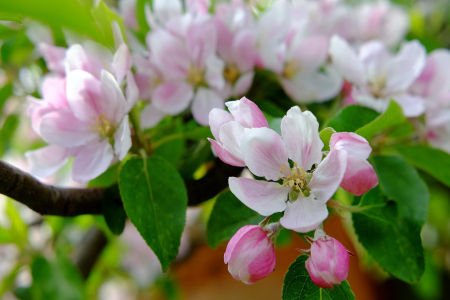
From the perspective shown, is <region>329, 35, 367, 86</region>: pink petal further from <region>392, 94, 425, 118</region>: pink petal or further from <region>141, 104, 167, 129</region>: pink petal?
<region>141, 104, 167, 129</region>: pink petal

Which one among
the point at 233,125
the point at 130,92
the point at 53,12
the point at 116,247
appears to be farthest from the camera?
the point at 116,247

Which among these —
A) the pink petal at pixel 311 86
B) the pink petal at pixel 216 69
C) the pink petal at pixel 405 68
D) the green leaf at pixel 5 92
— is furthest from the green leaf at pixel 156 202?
the green leaf at pixel 5 92

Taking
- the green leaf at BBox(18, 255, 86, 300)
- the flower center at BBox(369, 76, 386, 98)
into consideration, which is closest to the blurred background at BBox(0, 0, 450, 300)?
the green leaf at BBox(18, 255, 86, 300)

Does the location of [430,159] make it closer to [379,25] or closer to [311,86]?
[311,86]

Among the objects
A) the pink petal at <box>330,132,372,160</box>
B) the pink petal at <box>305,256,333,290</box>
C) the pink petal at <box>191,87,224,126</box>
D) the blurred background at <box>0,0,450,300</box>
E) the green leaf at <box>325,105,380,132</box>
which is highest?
the pink petal at <box>330,132,372,160</box>

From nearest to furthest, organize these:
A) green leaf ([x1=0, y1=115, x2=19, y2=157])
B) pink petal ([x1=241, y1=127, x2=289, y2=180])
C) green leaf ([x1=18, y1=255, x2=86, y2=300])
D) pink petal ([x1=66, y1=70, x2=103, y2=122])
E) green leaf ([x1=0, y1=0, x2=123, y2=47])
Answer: green leaf ([x1=0, y1=0, x2=123, y2=47])
pink petal ([x1=241, y1=127, x2=289, y2=180])
pink petal ([x1=66, y1=70, x2=103, y2=122])
green leaf ([x1=18, y1=255, x2=86, y2=300])
green leaf ([x1=0, y1=115, x2=19, y2=157])

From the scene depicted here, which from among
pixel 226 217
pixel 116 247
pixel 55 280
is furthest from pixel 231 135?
pixel 116 247
